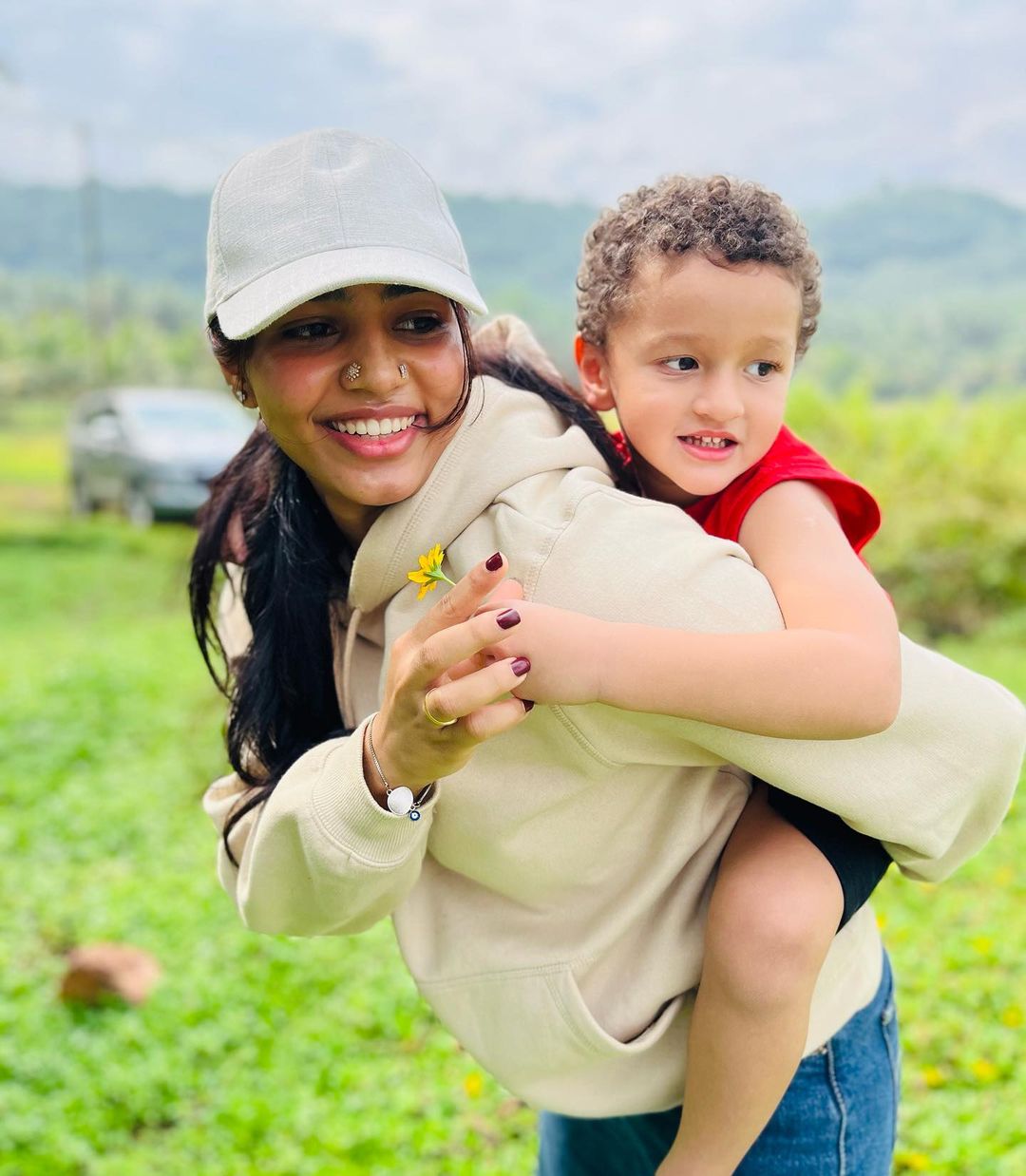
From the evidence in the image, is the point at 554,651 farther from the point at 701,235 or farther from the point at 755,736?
the point at 701,235

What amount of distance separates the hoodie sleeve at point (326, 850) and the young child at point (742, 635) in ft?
0.88

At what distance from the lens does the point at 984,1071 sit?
3125mm

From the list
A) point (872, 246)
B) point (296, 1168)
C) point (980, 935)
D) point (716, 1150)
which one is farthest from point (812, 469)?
point (872, 246)

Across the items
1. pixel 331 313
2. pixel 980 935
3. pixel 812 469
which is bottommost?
pixel 980 935

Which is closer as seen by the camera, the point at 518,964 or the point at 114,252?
the point at 518,964

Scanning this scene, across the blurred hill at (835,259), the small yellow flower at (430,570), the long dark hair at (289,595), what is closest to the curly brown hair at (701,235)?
the long dark hair at (289,595)

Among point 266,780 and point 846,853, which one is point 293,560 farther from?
point 846,853

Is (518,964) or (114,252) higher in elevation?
(114,252)

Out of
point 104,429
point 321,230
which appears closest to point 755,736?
point 321,230

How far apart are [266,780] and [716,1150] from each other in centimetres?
69

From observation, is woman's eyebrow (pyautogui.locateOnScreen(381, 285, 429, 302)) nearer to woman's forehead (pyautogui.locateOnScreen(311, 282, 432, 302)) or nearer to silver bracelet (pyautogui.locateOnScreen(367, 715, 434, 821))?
woman's forehead (pyautogui.locateOnScreen(311, 282, 432, 302))

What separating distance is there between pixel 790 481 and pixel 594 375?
14.2 inches

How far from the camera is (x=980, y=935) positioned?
150 inches

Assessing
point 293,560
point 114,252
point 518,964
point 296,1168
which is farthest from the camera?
point 114,252
